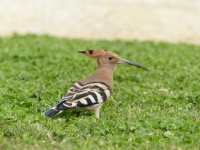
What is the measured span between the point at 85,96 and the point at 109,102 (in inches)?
46.1

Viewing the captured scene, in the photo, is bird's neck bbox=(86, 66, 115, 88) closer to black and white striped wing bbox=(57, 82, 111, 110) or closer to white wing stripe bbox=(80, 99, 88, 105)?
black and white striped wing bbox=(57, 82, 111, 110)

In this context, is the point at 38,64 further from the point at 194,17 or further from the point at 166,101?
the point at 194,17

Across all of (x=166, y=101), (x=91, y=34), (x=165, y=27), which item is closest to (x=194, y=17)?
(x=165, y=27)

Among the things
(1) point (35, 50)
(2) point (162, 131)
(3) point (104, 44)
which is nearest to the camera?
(2) point (162, 131)

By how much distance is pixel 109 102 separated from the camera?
10078mm

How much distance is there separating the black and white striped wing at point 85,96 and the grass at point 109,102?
6.8 inches

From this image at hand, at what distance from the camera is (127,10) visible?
18.5m

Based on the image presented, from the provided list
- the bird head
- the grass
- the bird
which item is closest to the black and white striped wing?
the bird

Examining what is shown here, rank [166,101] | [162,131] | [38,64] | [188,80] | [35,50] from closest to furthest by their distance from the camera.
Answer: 1. [162,131]
2. [166,101]
3. [188,80]
4. [38,64]
5. [35,50]

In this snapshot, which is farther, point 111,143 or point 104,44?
point 104,44

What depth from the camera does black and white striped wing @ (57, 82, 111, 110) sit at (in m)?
8.80

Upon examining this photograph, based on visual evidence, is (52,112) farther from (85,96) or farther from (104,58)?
(104,58)

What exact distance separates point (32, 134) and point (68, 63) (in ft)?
16.3

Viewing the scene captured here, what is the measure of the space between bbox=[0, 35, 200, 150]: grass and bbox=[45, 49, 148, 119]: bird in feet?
0.46
